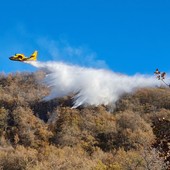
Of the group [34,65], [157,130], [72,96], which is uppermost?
[72,96]

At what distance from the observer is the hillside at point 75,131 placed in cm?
6072

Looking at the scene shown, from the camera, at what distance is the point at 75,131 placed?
285 feet

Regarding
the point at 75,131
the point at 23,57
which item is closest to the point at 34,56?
the point at 23,57

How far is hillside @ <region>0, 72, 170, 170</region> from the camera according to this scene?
199ft

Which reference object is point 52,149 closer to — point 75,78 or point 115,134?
point 115,134

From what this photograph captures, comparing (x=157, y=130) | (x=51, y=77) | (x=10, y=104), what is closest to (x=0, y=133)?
(x=10, y=104)

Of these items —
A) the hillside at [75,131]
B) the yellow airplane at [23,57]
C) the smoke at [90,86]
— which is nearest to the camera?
the yellow airplane at [23,57]

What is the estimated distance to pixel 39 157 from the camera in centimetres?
6444

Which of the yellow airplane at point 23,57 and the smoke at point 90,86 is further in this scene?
the smoke at point 90,86

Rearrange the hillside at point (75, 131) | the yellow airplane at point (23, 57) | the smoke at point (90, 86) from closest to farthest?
the yellow airplane at point (23, 57), the hillside at point (75, 131), the smoke at point (90, 86)

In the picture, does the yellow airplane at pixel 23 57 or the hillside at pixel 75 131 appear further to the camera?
the hillside at pixel 75 131

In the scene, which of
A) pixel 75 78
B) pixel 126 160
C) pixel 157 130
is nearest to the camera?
pixel 157 130

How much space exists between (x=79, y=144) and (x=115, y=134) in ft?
27.7

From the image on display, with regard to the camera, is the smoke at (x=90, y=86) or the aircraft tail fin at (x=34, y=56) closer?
the aircraft tail fin at (x=34, y=56)
